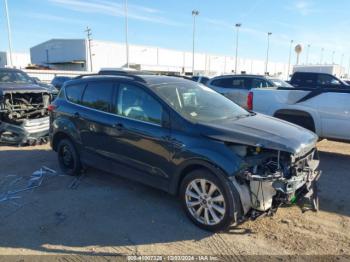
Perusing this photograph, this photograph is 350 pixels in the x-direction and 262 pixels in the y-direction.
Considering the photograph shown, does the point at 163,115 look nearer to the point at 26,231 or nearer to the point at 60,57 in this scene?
the point at 26,231

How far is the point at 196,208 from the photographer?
408cm

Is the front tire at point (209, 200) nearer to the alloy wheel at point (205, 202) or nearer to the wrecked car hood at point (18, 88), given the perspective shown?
the alloy wheel at point (205, 202)

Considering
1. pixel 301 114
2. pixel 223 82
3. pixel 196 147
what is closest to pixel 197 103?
pixel 196 147

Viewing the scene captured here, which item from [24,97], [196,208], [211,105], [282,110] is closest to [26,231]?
[196,208]

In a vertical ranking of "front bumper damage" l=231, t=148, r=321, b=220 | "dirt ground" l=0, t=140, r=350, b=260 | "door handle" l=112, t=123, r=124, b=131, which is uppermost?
"door handle" l=112, t=123, r=124, b=131

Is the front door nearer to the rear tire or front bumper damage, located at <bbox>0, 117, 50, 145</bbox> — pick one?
the rear tire

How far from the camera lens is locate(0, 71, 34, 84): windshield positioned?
390 inches

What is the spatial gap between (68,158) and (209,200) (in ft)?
10.5

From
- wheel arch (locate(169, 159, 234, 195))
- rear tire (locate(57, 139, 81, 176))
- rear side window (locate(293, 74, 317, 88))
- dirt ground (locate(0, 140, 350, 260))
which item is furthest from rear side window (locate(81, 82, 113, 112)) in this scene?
rear side window (locate(293, 74, 317, 88))

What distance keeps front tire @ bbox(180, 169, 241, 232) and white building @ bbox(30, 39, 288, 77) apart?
177 ft

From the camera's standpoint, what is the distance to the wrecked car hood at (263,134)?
12.2 feet

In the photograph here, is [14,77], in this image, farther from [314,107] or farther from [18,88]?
[314,107]

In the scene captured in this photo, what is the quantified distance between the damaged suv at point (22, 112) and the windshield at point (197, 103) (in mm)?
5157

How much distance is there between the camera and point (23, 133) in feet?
27.5
